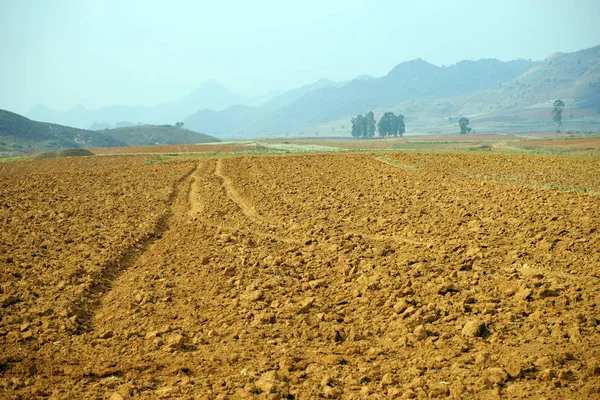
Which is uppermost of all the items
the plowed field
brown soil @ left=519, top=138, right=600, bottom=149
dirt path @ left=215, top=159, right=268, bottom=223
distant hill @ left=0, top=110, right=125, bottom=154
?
distant hill @ left=0, top=110, right=125, bottom=154

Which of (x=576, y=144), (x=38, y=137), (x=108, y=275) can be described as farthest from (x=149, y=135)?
(x=108, y=275)

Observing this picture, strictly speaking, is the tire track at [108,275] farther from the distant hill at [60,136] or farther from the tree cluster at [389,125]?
the tree cluster at [389,125]

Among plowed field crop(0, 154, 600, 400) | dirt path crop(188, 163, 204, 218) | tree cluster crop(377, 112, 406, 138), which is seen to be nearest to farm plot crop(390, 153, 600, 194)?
plowed field crop(0, 154, 600, 400)

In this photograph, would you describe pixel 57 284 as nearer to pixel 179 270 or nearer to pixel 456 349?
pixel 179 270

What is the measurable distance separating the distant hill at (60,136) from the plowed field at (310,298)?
76.9 metres

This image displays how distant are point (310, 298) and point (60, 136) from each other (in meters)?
126

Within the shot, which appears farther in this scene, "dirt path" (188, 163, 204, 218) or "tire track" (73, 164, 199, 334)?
"dirt path" (188, 163, 204, 218)

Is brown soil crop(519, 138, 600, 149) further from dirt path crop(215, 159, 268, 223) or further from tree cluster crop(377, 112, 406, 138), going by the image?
tree cluster crop(377, 112, 406, 138)

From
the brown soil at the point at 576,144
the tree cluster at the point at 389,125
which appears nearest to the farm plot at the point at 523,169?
the brown soil at the point at 576,144

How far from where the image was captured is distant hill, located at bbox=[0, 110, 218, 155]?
342 ft

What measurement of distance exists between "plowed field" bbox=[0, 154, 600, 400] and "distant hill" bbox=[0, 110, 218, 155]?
76.9m

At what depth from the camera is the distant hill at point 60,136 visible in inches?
4107

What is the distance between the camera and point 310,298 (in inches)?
381

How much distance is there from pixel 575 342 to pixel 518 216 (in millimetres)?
8208
